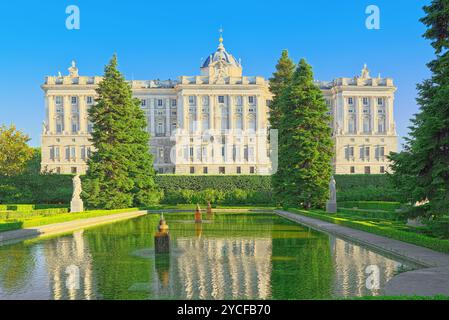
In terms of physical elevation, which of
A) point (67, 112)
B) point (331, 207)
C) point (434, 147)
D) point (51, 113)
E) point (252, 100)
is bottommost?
point (331, 207)

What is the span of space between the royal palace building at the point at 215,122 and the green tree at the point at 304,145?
154 feet

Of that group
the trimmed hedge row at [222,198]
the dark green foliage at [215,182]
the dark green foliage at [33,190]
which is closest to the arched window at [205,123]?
the dark green foliage at [215,182]

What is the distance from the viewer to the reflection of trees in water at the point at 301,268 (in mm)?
10070

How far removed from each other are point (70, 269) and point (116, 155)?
33434mm

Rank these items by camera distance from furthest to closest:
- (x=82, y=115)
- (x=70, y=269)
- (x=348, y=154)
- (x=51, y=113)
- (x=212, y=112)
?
(x=348, y=154)
(x=82, y=115)
(x=51, y=113)
(x=212, y=112)
(x=70, y=269)

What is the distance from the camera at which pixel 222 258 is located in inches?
577

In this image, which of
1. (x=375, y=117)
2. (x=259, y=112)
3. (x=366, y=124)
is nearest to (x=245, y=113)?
(x=259, y=112)

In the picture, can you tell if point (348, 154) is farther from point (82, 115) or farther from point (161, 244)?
point (161, 244)

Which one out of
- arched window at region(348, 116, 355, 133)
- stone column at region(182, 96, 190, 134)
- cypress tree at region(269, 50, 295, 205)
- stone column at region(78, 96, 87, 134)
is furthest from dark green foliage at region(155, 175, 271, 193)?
arched window at region(348, 116, 355, 133)

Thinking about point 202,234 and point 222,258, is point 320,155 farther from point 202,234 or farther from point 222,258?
point 222,258

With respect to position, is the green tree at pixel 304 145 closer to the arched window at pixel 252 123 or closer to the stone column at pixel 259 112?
the stone column at pixel 259 112

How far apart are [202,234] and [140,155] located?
29.3 meters

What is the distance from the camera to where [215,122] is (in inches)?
3743
